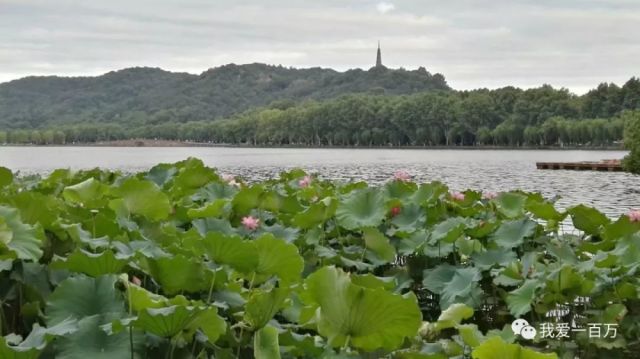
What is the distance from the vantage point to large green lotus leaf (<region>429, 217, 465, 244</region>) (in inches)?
187

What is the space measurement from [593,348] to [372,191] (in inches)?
67.1

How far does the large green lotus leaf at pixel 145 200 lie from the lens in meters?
4.44

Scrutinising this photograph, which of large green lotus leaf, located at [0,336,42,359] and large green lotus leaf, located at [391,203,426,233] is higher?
large green lotus leaf, located at [0,336,42,359]

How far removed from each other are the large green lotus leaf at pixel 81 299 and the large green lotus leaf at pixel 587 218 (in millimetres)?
3450

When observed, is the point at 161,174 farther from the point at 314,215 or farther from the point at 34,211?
the point at 34,211

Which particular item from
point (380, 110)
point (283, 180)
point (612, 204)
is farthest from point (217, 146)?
point (283, 180)

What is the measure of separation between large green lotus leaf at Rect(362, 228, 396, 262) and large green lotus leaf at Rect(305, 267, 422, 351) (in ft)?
7.94

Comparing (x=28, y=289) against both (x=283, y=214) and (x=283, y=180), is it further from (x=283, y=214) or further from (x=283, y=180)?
(x=283, y=180)

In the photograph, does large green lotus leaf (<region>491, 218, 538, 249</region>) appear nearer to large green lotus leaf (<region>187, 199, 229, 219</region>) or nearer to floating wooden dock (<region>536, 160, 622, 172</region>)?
large green lotus leaf (<region>187, 199, 229, 219</region>)

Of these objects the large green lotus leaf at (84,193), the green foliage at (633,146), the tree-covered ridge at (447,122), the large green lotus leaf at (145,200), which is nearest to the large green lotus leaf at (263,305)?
the large green lotus leaf at (145,200)

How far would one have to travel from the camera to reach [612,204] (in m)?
32.9

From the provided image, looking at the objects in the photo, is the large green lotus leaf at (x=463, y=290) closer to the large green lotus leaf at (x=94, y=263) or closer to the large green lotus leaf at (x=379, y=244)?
the large green lotus leaf at (x=379, y=244)

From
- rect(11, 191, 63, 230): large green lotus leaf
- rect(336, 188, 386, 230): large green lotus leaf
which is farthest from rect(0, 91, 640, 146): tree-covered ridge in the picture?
rect(11, 191, 63, 230): large green lotus leaf

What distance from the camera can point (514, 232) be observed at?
16.3 feet
